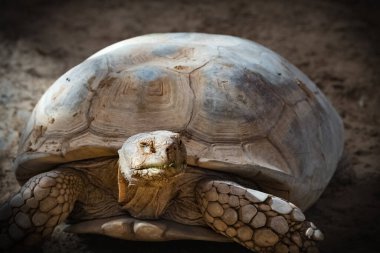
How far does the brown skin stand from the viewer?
9.27 ft

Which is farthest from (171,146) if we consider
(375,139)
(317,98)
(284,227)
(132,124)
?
(375,139)

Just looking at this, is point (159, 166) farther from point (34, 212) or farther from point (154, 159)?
point (34, 212)

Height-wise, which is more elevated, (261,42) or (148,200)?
(261,42)

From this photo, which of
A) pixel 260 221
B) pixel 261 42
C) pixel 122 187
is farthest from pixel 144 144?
pixel 261 42

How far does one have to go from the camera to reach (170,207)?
303 centimetres

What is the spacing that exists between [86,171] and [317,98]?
5.20 ft

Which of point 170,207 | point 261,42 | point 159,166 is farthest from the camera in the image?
point 261,42

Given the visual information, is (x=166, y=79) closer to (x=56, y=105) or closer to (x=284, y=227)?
(x=56, y=105)

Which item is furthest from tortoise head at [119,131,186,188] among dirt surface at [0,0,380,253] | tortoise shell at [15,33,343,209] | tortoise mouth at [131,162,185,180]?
dirt surface at [0,0,380,253]

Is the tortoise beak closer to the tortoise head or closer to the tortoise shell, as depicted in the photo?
the tortoise head

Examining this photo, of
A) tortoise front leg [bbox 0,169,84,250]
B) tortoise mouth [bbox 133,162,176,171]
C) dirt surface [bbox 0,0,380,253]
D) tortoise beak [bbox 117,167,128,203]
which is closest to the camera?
tortoise mouth [bbox 133,162,176,171]

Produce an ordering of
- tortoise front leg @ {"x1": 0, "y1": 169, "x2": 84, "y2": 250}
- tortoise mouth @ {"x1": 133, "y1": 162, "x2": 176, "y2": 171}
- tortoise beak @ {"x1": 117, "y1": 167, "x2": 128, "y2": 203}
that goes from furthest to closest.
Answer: tortoise front leg @ {"x1": 0, "y1": 169, "x2": 84, "y2": 250}
tortoise beak @ {"x1": 117, "y1": 167, "x2": 128, "y2": 203}
tortoise mouth @ {"x1": 133, "y1": 162, "x2": 176, "y2": 171}

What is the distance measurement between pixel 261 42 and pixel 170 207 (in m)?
3.16

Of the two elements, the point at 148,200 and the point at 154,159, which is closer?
the point at 154,159
